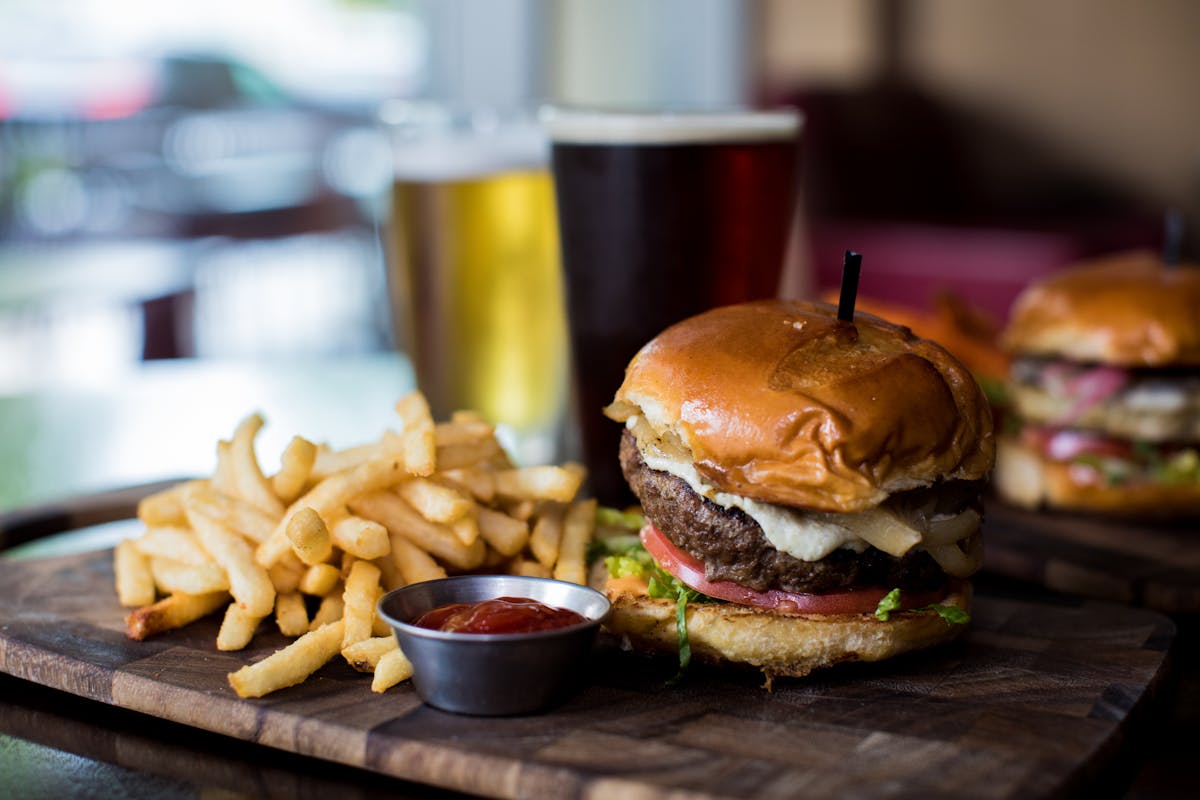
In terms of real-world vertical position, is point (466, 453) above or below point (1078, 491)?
above

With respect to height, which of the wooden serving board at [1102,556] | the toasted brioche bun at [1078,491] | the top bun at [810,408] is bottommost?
the wooden serving board at [1102,556]

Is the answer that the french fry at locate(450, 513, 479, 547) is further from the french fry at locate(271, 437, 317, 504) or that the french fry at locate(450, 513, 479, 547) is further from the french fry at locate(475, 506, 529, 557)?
the french fry at locate(271, 437, 317, 504)

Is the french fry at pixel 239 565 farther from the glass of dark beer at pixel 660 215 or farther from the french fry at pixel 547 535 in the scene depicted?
the glass of dark beer at pixel 660 215

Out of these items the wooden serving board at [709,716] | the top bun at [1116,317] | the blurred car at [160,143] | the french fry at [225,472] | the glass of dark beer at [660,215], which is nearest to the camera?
the wooden serving board at [709,716]

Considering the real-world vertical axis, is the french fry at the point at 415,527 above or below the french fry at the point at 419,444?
below

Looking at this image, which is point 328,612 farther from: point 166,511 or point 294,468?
point 166,511

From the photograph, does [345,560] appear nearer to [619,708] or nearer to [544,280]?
[619,708]

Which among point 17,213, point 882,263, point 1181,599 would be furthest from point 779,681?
point 17,213

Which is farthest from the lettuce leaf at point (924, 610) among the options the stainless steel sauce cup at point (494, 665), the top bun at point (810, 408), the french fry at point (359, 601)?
the french fry at point (359, 601)

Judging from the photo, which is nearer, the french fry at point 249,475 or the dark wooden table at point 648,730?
the dark wooden table at point 648,730

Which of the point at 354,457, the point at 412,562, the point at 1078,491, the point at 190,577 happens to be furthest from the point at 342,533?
the point at 1078,491
